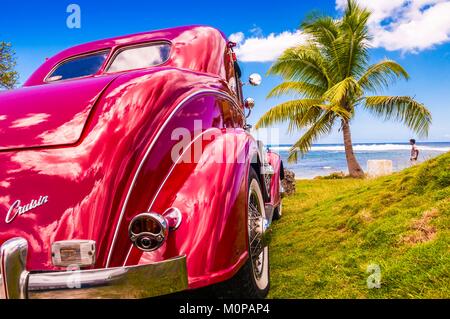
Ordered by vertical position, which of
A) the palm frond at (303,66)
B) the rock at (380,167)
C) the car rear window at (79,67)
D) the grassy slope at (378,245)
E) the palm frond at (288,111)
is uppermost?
the palm frond at (303,66)

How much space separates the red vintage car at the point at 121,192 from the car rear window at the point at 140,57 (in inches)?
40.8

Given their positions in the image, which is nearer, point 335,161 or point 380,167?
point 380,167

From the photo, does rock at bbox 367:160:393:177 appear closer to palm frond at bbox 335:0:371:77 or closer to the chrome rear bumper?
palm frond at bbox 335:0:371:77

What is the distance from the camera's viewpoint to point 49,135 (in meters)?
1.77

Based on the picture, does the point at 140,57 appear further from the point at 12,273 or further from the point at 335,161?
the point at 335,161

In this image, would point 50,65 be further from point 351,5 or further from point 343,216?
point 351,5

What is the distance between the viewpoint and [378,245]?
287 cm

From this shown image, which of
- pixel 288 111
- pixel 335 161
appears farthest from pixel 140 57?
pixel 335 161

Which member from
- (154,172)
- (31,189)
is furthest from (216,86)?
(31,189)

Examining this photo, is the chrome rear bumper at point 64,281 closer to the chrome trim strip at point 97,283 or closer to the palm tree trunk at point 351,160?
the chrome trim strip at point 97,283

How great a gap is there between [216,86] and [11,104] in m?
1.36

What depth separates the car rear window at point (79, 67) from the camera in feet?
10.9

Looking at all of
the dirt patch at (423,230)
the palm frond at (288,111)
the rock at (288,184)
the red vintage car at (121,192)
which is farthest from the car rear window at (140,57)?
the palm frond at (288,111)

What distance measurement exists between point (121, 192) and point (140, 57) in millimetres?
1946
